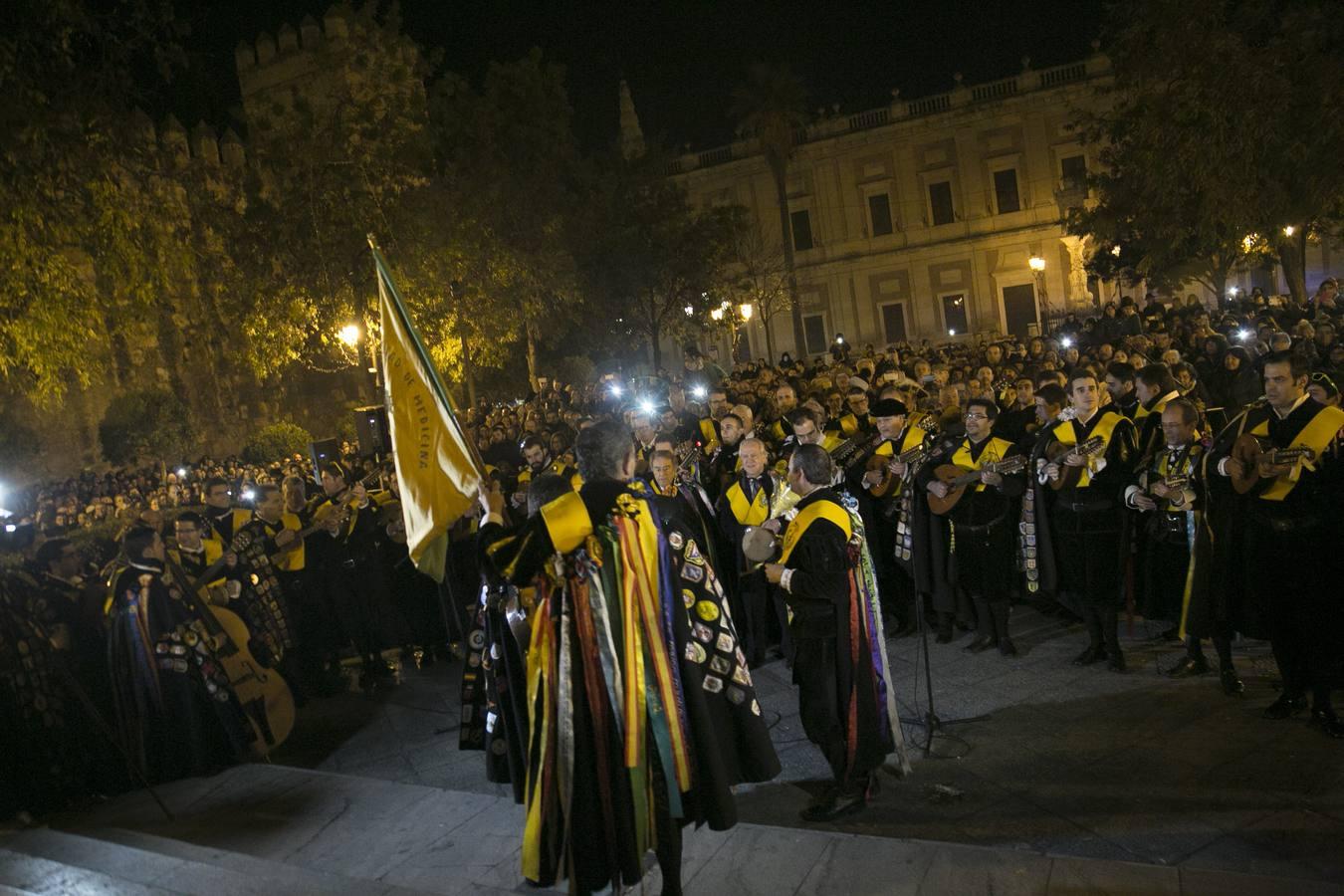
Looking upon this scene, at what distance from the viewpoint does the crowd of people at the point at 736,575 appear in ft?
14.0

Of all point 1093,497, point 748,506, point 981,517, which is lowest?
point 981,517

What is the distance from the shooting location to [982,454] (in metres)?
7.50

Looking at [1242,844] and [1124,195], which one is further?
[1124,195]

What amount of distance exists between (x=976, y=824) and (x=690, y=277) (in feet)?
101

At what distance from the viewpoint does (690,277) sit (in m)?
35.0

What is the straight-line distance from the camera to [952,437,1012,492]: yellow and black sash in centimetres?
743

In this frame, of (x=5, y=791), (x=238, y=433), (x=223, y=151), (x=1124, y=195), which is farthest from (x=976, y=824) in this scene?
(x=223, y=151)

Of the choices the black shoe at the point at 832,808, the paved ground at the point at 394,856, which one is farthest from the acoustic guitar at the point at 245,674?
the black shoe at the point at 832,808

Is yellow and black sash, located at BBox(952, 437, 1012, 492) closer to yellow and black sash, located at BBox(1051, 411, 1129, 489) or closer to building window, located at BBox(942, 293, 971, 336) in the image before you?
yellow and black sash, located at BBox(1051, 411, 1129, 489)

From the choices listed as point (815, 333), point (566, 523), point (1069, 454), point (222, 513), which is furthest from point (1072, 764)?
point (815, 333)

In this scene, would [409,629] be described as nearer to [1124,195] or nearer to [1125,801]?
[1125,801]

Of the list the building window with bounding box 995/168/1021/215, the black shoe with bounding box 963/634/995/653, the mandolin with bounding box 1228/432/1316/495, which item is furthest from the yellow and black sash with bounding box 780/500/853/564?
the building window with bounding box 995/168/1021/215

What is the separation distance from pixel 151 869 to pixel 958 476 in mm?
5653

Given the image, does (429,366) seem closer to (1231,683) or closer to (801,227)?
(1231,683)
